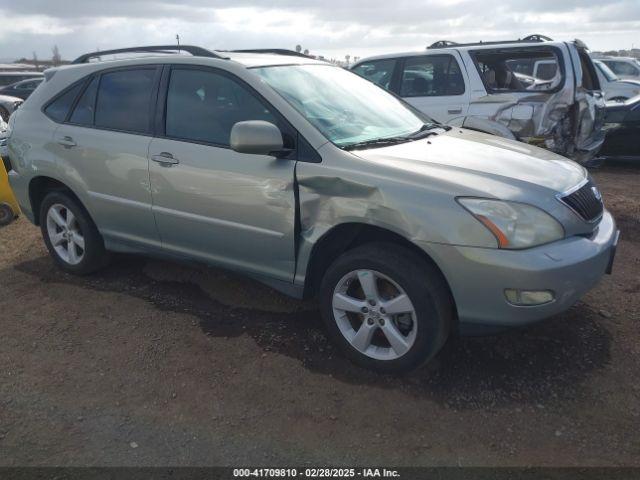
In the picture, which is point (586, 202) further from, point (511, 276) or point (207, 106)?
point (207, 106)

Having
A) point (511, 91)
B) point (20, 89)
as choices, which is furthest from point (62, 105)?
point (20, 89)

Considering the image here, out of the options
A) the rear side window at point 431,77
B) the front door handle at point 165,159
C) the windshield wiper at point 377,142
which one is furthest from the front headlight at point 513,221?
the rear side window at point 431,77

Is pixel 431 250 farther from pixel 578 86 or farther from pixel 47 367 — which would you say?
pixel 578 86

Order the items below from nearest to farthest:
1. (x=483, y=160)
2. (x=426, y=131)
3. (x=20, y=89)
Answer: (x=483, y=160)
(x=426, y=131)
(x=20, y=89)

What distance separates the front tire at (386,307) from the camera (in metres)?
2.84

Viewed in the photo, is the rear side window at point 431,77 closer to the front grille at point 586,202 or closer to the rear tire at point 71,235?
the front grille at point 586,202

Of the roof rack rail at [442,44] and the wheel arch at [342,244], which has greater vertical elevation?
the roof rack rail at [442,44]

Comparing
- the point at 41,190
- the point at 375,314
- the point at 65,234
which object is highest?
the point at 41,190

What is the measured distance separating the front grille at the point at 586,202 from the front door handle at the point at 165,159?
2.36m

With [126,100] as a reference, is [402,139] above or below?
below

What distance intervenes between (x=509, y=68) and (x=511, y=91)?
816mm

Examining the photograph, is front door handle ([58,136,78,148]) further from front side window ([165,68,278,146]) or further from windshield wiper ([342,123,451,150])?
windshield wiper ([342,123,451,150])

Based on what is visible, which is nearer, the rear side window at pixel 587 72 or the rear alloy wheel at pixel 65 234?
the rear alloy wheel at pixel 65 234

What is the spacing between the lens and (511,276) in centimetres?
262
